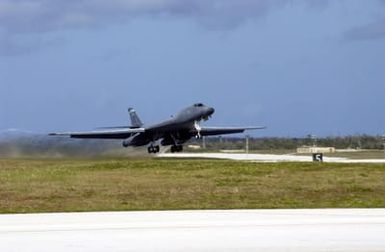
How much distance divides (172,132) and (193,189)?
3819 centimetres

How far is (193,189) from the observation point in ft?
80.2

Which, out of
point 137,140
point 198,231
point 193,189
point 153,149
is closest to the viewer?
point 198,231

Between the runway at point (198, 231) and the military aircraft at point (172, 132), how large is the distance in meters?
42.7

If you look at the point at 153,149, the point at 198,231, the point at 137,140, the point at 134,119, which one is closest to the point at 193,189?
the point at 198,231

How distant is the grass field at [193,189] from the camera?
66.9ft

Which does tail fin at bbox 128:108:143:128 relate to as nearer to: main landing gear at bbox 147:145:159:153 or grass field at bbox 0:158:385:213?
main landing gear at bbox 147:145:159:153

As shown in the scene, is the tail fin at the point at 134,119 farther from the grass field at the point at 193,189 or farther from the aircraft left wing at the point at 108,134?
the grass field at the point at 193,189

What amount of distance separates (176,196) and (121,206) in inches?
104

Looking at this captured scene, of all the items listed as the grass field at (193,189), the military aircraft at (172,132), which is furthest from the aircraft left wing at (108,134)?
the grass field at (193,189)

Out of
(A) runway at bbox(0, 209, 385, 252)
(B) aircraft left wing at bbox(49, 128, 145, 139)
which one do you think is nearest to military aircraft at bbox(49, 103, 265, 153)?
(B) aircraft left wing at bbox(49, 128, 145, 139)

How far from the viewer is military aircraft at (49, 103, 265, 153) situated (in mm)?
60375

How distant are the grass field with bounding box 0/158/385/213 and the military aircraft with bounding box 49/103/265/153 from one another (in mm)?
24609

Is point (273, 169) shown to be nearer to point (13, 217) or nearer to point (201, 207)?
point (201, 207)

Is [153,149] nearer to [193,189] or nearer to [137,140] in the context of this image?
[137,140]
